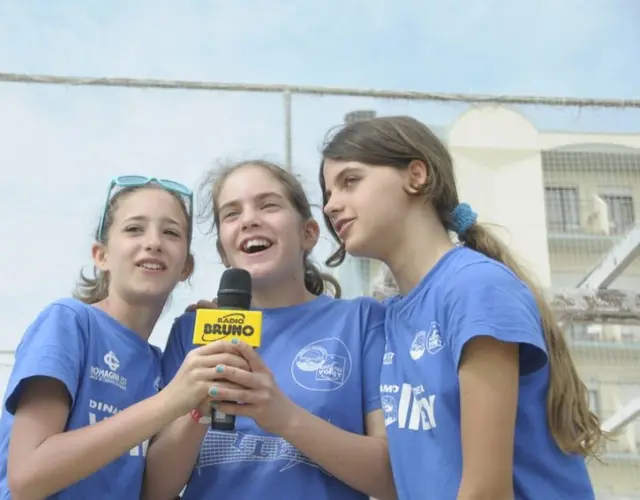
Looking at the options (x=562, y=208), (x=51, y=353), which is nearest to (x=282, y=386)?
(x=51, y=353)

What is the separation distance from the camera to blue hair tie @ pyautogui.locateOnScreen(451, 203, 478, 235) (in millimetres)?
1581

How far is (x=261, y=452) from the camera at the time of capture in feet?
4.78

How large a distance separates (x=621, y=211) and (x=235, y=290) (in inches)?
153

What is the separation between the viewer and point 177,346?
66.7 inches

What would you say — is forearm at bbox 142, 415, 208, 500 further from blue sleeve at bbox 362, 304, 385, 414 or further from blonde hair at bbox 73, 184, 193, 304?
blonde hair at bbox 73, 184, 193, 304

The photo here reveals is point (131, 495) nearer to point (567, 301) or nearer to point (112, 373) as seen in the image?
point (112, 373)

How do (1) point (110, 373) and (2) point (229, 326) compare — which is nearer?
(2) point (229, 326)

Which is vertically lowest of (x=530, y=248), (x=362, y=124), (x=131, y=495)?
(x=131, y=495)

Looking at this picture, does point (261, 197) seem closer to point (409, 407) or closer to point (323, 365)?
point (323, 365)

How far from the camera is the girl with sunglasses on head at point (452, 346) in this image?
118cm

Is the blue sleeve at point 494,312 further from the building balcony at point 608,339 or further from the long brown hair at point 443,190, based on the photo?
the building balcony at point 608,339

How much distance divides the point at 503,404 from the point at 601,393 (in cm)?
374

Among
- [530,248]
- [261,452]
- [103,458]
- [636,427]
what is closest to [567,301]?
[530,248]

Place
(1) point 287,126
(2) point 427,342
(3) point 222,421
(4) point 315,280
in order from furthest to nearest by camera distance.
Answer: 1. (1) point 287,126
2. (4) point 315,280
3. (2) point 427,342
4. (3) point 222,421
